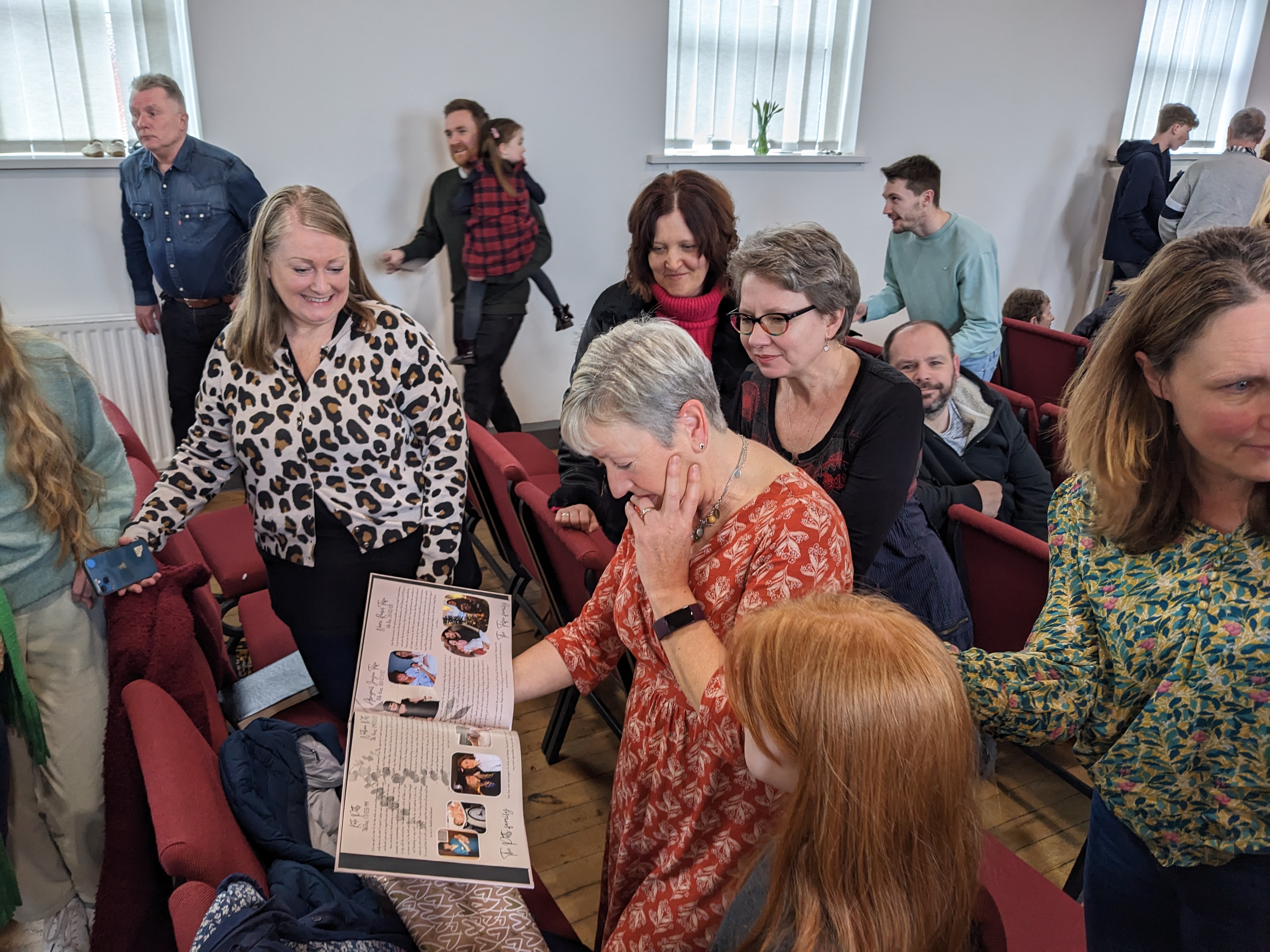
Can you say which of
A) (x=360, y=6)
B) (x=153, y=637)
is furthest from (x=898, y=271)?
(x=153, y=637)

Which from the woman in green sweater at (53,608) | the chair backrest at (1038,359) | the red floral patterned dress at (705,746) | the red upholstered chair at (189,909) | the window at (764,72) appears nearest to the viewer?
the red upholstered chair at (189,909)

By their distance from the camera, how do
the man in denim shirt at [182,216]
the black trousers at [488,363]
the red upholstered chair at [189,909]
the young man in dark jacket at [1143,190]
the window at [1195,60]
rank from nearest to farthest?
the red upholstered chair at [189,909] < the man in denim shirt at [182,216] < the black trousers at [488,363] < the young man in dark jacket at [1143,190] < the window at [1195,60]

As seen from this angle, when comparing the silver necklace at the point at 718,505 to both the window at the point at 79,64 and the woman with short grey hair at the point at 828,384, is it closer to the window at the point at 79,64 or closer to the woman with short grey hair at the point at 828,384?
the woman with short grey hair at the point at 828,384

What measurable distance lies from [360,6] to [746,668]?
4360 millimetres

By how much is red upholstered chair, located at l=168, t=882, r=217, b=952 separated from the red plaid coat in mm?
3701

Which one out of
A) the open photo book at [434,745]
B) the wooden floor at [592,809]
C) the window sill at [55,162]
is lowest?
the wooden floor at [592,809]

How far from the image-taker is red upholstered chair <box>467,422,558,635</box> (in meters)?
2.46

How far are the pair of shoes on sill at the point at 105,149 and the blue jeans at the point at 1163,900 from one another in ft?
14.7

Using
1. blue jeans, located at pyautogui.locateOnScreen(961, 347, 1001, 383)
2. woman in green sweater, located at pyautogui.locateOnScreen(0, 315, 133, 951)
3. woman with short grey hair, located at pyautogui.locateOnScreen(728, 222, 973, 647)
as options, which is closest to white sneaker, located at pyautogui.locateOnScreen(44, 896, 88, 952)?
woman in green sweater, located at pyautogui.locateOnScreen(0, 315, 133, 951)

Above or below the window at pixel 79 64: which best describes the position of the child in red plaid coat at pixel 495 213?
below

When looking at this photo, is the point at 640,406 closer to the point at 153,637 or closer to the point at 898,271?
the point at 153,637

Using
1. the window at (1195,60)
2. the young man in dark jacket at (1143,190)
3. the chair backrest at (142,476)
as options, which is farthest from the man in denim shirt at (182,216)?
the window at (1195,60)

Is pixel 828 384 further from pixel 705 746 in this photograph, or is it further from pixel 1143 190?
pixel 1143 190

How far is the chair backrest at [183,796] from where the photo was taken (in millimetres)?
1018
